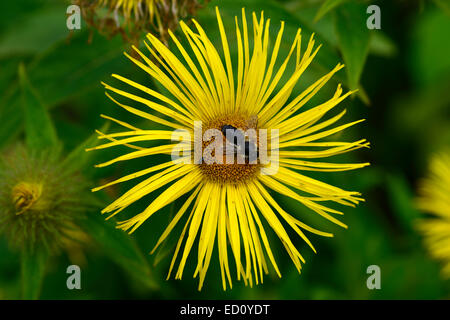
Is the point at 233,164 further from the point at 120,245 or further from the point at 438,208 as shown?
the point at 438,208

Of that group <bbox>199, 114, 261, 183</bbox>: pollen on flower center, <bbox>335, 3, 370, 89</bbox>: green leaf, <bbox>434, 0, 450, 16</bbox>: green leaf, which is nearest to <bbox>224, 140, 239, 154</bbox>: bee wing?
<bbox>199, 114, 261, 183</bbox>: pollen on flower center

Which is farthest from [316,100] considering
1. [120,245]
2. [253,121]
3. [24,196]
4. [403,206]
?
[24,196]

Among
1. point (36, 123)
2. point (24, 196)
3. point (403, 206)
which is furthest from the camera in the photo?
point (403, 206)

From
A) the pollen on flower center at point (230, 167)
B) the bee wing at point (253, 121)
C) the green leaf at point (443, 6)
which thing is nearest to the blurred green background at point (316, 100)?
the green leaf at point (443, 6)

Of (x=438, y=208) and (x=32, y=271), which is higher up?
(x=438, y=208)

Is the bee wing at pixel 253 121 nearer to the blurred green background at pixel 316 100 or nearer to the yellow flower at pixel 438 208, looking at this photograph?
the blurred green background at pixel 316 100

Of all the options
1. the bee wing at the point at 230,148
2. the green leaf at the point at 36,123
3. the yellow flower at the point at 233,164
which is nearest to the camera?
the yellow flower at the point at 233,164

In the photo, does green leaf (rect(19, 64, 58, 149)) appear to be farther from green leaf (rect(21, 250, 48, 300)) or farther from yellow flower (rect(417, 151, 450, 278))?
yellow flower (rect(417, 151, 450, 278))
